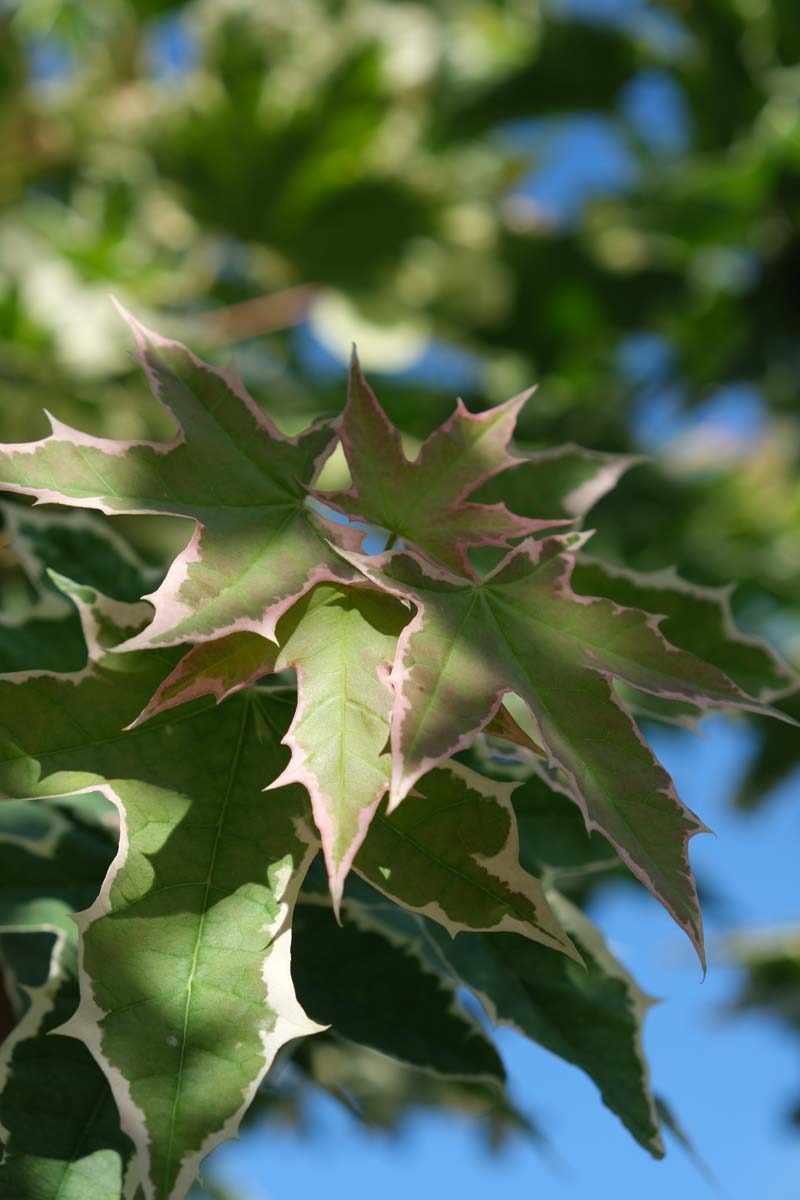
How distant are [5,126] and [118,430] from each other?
0.84 m

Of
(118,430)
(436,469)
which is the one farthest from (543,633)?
(118,430)

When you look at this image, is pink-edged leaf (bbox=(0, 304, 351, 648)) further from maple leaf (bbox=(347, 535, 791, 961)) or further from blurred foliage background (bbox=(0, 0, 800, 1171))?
blurred foliage background (bbox=(0, 0, 800, 1171))

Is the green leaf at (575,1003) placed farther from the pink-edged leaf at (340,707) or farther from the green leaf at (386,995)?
the pink-edged leaf at (340,707)

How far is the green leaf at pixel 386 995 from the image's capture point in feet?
1.53

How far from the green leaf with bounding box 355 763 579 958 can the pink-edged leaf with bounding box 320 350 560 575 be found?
79 mm

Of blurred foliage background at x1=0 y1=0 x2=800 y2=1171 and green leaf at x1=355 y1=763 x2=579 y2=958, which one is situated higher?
green leaf at x1=355 y1=763 x2=579 y2=958

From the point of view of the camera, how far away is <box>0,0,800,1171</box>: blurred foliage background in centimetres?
190

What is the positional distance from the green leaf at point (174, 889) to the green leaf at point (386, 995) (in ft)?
0.36

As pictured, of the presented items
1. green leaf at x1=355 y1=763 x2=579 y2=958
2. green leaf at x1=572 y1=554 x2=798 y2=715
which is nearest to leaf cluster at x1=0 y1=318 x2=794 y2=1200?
green leaf at x1=355 y1=763 x2=579 y2=958

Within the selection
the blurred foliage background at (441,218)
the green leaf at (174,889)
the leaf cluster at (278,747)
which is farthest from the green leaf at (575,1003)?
the blurred foliage background at (441,218)

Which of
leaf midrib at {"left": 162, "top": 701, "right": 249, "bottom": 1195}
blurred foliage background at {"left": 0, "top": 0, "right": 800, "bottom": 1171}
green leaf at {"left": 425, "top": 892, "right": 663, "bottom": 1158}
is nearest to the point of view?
leaf midrib at {"left": 162, "top": 701, "right": 249, "bottom": 1195}

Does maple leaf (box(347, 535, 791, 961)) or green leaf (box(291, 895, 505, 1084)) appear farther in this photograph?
green leaf (box(291, 895, 505, 1084))

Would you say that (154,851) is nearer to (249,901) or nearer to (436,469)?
(249,901)

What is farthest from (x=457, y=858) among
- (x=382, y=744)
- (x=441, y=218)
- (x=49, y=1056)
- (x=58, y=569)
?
(x=441, y=218)
